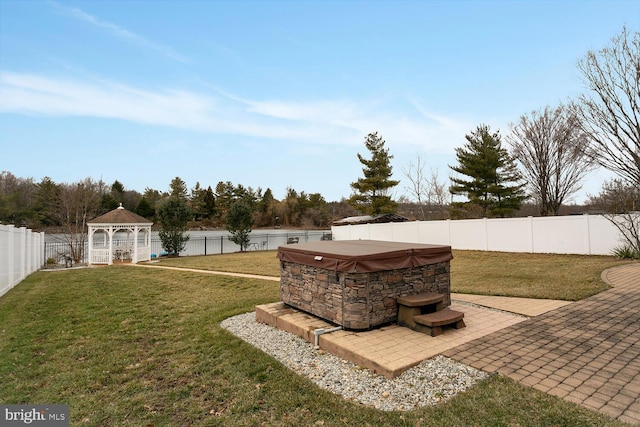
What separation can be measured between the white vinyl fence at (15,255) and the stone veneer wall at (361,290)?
803 cm

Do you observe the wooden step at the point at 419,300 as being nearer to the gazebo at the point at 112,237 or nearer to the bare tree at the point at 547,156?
the gazebo at the point at 112,237

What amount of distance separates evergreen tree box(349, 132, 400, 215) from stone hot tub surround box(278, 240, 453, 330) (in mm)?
25842

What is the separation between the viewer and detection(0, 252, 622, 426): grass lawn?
246 centimetres

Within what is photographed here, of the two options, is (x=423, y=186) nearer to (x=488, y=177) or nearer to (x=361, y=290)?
(x=488, y=177)

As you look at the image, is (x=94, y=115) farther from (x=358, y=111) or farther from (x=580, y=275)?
(x=580, y=275)

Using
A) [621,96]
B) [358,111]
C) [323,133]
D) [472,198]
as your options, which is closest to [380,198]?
[472,198]

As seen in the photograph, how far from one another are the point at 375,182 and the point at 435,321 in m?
26.8

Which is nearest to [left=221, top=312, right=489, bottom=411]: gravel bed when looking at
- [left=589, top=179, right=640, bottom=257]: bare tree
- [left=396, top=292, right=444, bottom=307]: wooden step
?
[left=396, top=292, right=444, bottom=307]: wooden step

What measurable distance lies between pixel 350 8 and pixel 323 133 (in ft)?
25.4

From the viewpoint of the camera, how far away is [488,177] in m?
22.7

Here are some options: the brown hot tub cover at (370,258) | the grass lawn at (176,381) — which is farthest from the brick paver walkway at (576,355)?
the brown hot tub cover at (370,258)

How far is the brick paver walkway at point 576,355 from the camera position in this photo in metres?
2.60

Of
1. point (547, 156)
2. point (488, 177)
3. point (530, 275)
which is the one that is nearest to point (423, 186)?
point (488, 177)

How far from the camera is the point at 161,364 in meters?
3.78
